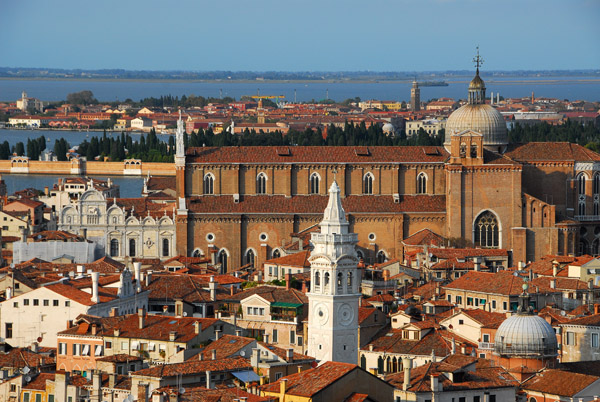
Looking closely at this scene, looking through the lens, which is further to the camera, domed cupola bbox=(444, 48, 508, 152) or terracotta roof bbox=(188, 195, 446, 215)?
domed cupola bbox=(444, 48, 508, 152)

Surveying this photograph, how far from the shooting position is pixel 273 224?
56.8 m

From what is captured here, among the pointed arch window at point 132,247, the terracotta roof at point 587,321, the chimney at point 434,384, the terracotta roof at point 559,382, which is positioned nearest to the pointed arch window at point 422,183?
the pointed arch window at point 132,247

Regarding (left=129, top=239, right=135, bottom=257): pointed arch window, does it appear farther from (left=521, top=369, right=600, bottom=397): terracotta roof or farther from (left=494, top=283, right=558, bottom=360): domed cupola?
(left=521, top=369, right=600, bottom=397): terracotta roof

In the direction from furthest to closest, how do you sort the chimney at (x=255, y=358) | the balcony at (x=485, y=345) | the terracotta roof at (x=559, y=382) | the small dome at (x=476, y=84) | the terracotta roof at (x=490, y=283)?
the small dome at (x=476, y=84) → the terracotta roof at (x=490, y=283) → the balcony at (x=485, y=345) → the chimney at (x=255, y=358) → the terracotta roof at (x=559, y=382)

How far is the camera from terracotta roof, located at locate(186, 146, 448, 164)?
57844 mm

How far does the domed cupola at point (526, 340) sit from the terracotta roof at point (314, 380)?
6.15m

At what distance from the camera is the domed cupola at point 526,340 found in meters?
30.9

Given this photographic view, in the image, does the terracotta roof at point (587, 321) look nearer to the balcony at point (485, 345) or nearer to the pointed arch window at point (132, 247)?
the balcony at point (485, 345)

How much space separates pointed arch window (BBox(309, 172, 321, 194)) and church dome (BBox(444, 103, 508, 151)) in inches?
185

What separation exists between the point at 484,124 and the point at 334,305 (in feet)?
102

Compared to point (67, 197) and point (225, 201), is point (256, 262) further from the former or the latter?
point (67, 197)

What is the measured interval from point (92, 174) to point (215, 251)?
63.5 m

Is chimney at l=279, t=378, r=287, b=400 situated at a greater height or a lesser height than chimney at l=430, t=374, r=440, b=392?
greater

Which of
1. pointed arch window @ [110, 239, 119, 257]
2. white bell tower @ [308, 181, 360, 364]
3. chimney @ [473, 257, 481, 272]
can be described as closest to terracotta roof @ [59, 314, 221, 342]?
white bell tower @ [308, 181, 360, 364]
